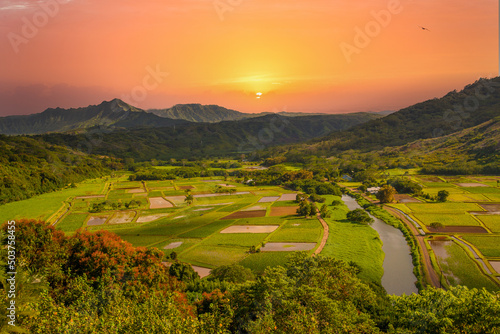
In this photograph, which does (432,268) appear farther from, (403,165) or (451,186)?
(403,165)

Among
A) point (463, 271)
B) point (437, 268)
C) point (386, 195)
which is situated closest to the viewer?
point (463, 271)

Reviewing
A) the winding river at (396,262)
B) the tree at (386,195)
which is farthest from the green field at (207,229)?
the tree at (386,195)

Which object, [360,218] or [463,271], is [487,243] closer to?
[463,271]

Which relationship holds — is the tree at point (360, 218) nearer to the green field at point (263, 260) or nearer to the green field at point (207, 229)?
the green field at point (263, 260)

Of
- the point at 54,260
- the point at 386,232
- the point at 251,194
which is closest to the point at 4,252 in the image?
the point at 54,260

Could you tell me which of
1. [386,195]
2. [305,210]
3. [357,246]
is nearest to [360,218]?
[305,210]

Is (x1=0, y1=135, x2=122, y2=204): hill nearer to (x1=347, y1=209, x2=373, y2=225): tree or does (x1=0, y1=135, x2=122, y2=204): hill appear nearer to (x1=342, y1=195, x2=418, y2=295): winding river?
(x1=347, y1=209, x2=373, y2=225): tree
